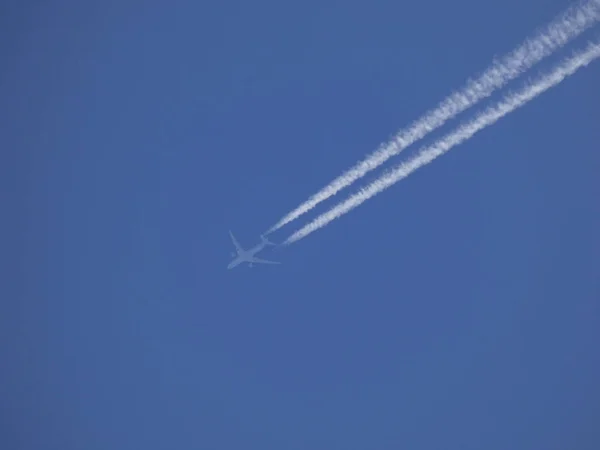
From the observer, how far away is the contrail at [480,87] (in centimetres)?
888

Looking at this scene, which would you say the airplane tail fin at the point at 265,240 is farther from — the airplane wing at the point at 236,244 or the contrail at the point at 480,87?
the airplane wing at the point at 236,244

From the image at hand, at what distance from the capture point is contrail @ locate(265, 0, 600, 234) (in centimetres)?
888

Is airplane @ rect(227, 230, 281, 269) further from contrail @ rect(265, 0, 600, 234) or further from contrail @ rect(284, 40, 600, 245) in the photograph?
contrail @ rect(284, 40, 600, 245)

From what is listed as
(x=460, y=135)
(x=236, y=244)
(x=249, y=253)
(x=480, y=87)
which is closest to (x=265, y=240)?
(x=249, y=253)

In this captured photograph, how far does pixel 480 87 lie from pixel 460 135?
77 centimetres

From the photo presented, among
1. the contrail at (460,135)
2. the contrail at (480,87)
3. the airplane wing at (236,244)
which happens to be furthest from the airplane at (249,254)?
the contrail at (460,135)

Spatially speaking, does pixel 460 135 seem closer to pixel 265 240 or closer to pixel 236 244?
pixel 265 240

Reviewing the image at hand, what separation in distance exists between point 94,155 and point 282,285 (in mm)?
3966

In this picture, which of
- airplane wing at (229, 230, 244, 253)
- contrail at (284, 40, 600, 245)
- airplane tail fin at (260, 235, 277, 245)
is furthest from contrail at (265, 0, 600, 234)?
airplane wing at (229, 230, 244, 253)

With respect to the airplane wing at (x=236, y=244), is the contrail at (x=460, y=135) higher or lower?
lower

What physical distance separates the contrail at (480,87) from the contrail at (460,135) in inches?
9.3

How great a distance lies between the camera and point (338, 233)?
1070cm

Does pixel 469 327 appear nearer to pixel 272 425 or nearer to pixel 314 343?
pixel 314 343

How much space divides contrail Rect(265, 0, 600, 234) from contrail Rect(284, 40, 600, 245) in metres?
0.24
